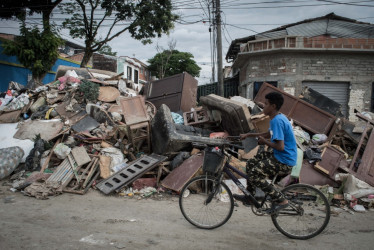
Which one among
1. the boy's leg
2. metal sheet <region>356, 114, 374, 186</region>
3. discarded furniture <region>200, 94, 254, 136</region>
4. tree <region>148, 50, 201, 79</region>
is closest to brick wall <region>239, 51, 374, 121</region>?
discarded furniture <region>200, 94, 254, 136</region>

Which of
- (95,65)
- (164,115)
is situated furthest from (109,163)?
(95,65)

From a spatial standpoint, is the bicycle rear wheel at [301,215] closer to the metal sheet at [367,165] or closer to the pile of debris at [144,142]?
the pile of debris at [144,142]

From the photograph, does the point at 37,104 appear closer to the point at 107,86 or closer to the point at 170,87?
the point at 107,86

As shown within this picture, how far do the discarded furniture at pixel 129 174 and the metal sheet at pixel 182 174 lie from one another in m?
0.44

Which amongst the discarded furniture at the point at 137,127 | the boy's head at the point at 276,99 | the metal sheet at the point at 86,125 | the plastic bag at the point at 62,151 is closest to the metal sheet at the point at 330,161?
the boy's head at the point at 276,99

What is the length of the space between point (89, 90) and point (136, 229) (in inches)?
249

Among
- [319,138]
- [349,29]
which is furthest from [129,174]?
[349,29]

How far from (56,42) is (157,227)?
1363cm

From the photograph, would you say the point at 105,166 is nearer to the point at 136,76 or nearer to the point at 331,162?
the point at 331,162

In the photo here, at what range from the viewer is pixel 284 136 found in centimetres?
332

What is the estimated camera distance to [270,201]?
353 cm

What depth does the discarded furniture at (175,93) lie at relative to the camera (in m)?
9.47

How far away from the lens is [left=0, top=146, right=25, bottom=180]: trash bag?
6.07 m

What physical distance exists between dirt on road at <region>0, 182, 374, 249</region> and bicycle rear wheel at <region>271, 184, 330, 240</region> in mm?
114
